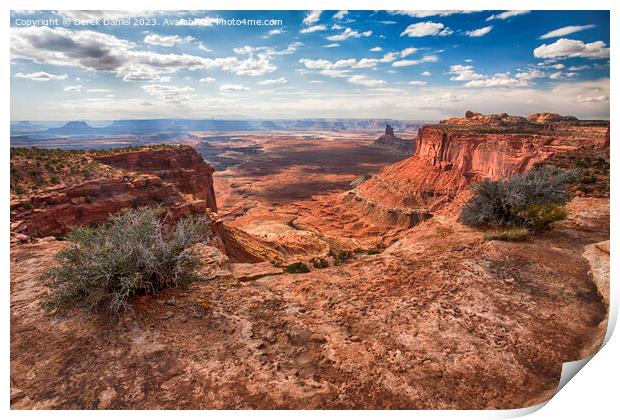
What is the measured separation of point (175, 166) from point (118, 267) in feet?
62.2

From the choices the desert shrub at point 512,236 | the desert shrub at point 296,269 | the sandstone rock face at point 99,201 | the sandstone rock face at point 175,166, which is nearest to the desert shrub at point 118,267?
the sandstone rock face at point 99,201

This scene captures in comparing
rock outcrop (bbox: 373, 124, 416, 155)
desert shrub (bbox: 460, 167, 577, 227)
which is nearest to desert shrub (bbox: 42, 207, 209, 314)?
desert shrub (bbox: 460, 167, 577, 227)

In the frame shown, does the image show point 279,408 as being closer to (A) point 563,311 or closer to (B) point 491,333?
(B) point 491,333

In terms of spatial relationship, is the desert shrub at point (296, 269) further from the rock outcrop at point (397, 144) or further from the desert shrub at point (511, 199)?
the rock outcrop at point (397, 144)

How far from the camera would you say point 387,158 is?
91062mm

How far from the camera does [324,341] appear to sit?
4.80 metres

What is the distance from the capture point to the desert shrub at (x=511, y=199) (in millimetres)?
9543

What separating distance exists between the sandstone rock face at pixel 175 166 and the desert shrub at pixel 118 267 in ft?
42.7

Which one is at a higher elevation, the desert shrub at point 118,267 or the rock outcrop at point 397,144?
the rock outcrop at point 397,144

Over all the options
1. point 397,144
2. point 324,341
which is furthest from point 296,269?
point 397,144

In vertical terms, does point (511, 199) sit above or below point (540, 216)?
above

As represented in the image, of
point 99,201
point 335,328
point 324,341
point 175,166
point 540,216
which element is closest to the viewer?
point 324,341

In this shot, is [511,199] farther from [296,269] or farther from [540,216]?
[296,269]

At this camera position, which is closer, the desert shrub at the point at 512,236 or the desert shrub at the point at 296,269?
the desert shrub at the point at 296,269
